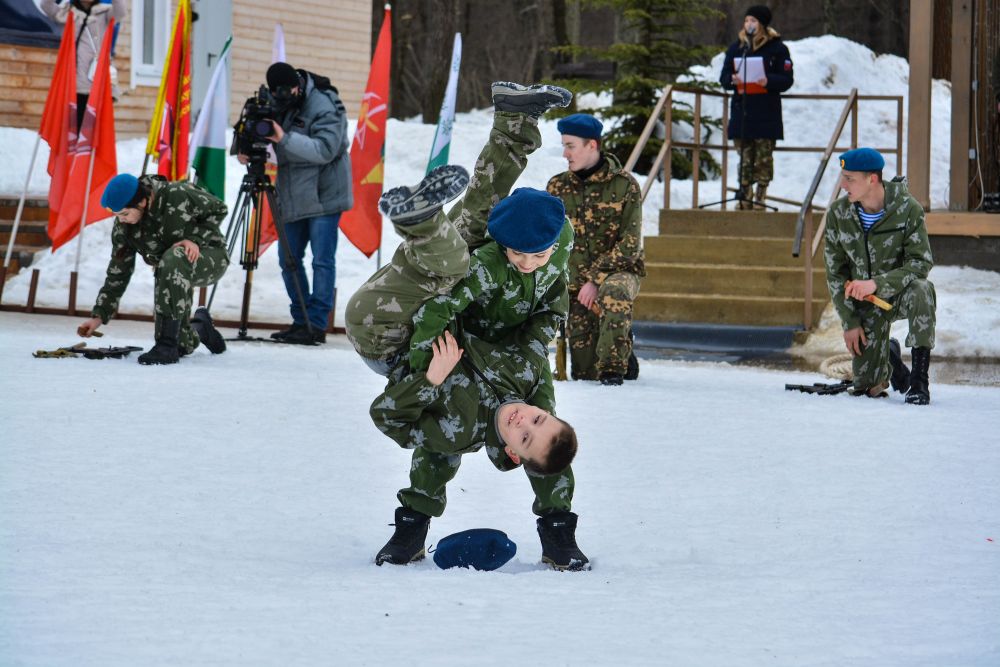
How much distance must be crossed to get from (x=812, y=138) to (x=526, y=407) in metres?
16.0

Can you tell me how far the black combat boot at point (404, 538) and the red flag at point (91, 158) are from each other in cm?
823

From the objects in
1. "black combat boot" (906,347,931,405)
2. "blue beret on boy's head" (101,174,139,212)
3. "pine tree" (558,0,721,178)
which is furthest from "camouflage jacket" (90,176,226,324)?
"pine tree" (558,0,721,178)

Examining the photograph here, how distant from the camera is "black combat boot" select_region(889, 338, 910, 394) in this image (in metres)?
7.96

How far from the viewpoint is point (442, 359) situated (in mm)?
3885

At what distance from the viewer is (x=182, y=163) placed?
40.1ft

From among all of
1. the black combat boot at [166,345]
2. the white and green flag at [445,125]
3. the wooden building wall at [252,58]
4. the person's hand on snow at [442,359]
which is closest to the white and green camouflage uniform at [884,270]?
the black combat boot at [166,345]

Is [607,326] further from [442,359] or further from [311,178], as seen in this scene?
[442,359]

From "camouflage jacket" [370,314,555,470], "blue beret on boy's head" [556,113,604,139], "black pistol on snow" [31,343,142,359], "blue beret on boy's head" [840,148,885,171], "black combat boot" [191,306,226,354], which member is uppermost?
"blue beret on boy's head" [556,113,604,139]

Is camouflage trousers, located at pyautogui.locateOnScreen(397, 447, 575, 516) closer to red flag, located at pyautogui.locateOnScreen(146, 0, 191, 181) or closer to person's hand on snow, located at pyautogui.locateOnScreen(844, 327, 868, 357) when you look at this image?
person's hand on snow, located at pyautogui.locateOnScreen(844, 327, 868, 357)

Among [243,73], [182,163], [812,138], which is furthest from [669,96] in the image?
[243,73]

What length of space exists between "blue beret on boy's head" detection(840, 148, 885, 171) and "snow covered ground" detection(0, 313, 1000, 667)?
4.13ft

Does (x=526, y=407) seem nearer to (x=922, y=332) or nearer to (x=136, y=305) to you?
(x=922, y=332)

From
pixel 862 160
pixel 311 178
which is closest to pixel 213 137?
pixel 311 178

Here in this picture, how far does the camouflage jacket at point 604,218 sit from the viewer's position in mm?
8156
